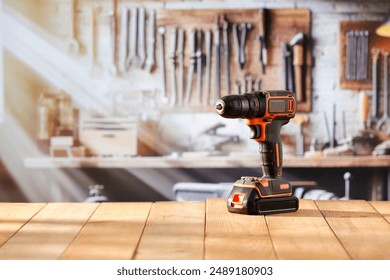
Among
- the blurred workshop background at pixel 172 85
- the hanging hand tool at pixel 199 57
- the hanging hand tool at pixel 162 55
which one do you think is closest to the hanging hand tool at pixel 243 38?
the blurred workshop background at pixel 172 85

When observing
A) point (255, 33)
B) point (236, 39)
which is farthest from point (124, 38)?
point (255, 33)

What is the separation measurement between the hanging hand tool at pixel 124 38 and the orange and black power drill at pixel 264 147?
1.93m

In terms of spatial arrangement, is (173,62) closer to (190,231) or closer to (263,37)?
(263,37)

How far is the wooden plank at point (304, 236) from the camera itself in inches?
83.7

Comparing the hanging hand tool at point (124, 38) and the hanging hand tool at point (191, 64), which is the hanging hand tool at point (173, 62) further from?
the hanging hand tool at point (124, 38)

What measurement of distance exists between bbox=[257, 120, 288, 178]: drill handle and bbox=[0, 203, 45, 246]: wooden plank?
0.91 meters

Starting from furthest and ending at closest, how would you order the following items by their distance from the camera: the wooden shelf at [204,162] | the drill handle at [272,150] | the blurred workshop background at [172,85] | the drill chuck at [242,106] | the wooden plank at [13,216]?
the blurred workshop background at [172,85]
the wooden shelf at [204,162]
the drill handle at [272,150]
the drill chuck at [242,106]
the wooden plank at [13,216]

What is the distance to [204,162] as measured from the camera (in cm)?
449

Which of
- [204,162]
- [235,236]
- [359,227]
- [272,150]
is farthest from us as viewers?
[204,162]

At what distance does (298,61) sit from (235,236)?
242 centimetres

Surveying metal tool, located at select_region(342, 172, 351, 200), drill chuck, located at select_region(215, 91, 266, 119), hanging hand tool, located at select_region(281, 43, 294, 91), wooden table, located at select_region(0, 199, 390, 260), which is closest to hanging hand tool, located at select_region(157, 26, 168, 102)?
hanging hand tool, located at select_region(281, 43, 294, 91)

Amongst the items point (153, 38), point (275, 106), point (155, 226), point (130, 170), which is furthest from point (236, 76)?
point (155, 226)

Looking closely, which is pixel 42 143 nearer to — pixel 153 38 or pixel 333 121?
pixel 153 38
